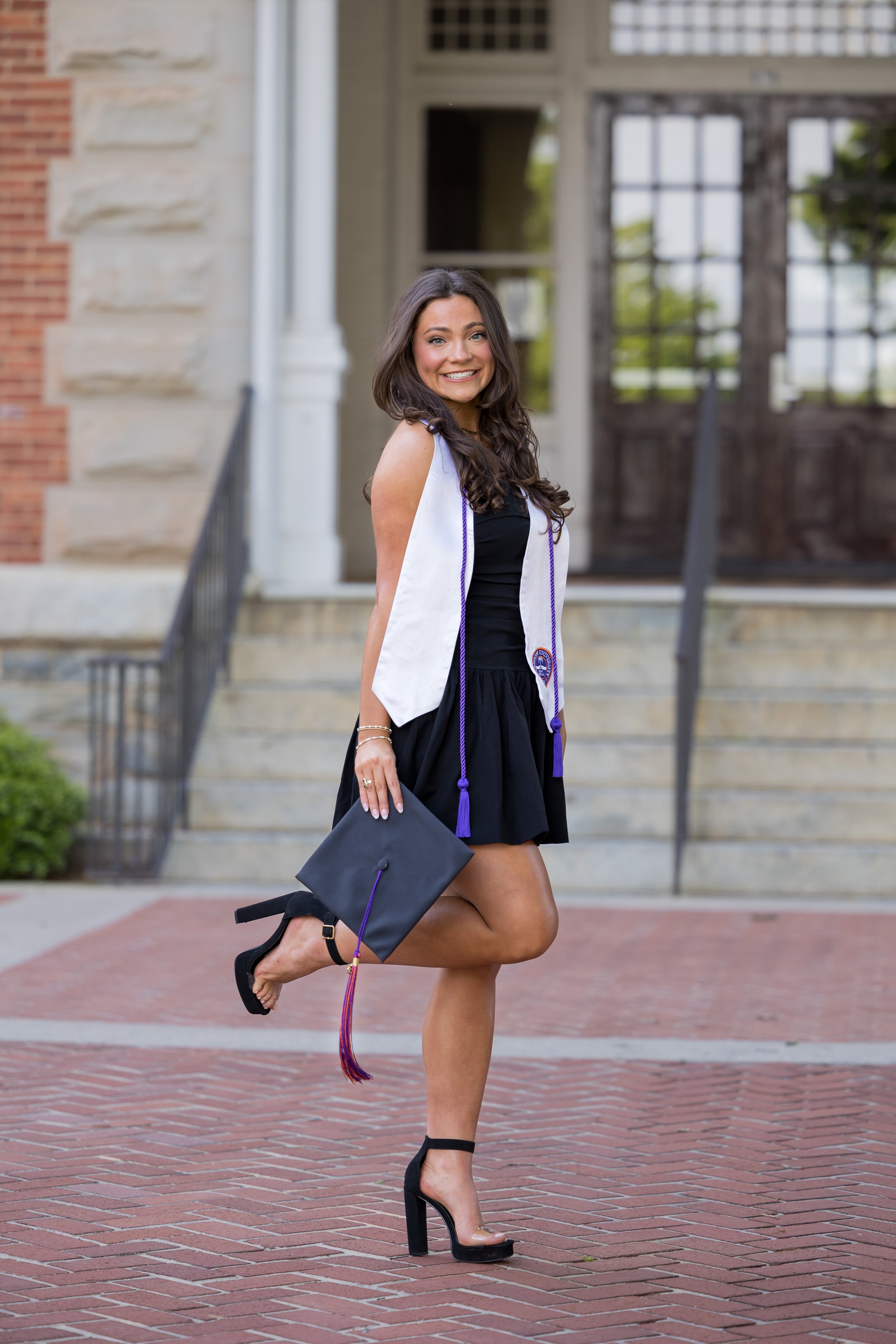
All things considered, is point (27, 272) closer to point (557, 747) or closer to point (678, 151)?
point (678, 151)

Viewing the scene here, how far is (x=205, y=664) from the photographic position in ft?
27.2

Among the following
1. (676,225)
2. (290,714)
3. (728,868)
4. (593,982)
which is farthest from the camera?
(676,225)

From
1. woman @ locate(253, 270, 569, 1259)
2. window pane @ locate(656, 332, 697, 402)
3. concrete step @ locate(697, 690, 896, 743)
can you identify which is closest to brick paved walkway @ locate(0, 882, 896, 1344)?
woman @ locate(253, 270, 569, 1259)

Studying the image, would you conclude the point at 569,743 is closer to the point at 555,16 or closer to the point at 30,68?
the point at 30,68

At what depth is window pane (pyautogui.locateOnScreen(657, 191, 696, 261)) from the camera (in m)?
11.5

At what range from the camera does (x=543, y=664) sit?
10.5 ft

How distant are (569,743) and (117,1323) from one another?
527cm

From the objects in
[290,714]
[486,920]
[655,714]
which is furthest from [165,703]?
[486,920]

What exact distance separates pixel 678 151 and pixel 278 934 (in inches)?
371

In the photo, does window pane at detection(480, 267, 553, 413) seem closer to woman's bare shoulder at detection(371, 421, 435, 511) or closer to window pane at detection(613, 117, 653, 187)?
window pane at detection(613, 117, 653, 187)

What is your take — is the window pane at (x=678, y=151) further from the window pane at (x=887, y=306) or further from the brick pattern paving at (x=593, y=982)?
the brick pattern paving at (x=593, y=982)

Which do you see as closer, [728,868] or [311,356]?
[728,868]

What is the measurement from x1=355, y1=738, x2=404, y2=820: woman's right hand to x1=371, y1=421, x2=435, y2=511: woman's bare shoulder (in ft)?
1.50

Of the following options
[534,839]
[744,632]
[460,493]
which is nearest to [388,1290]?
[534,839]
